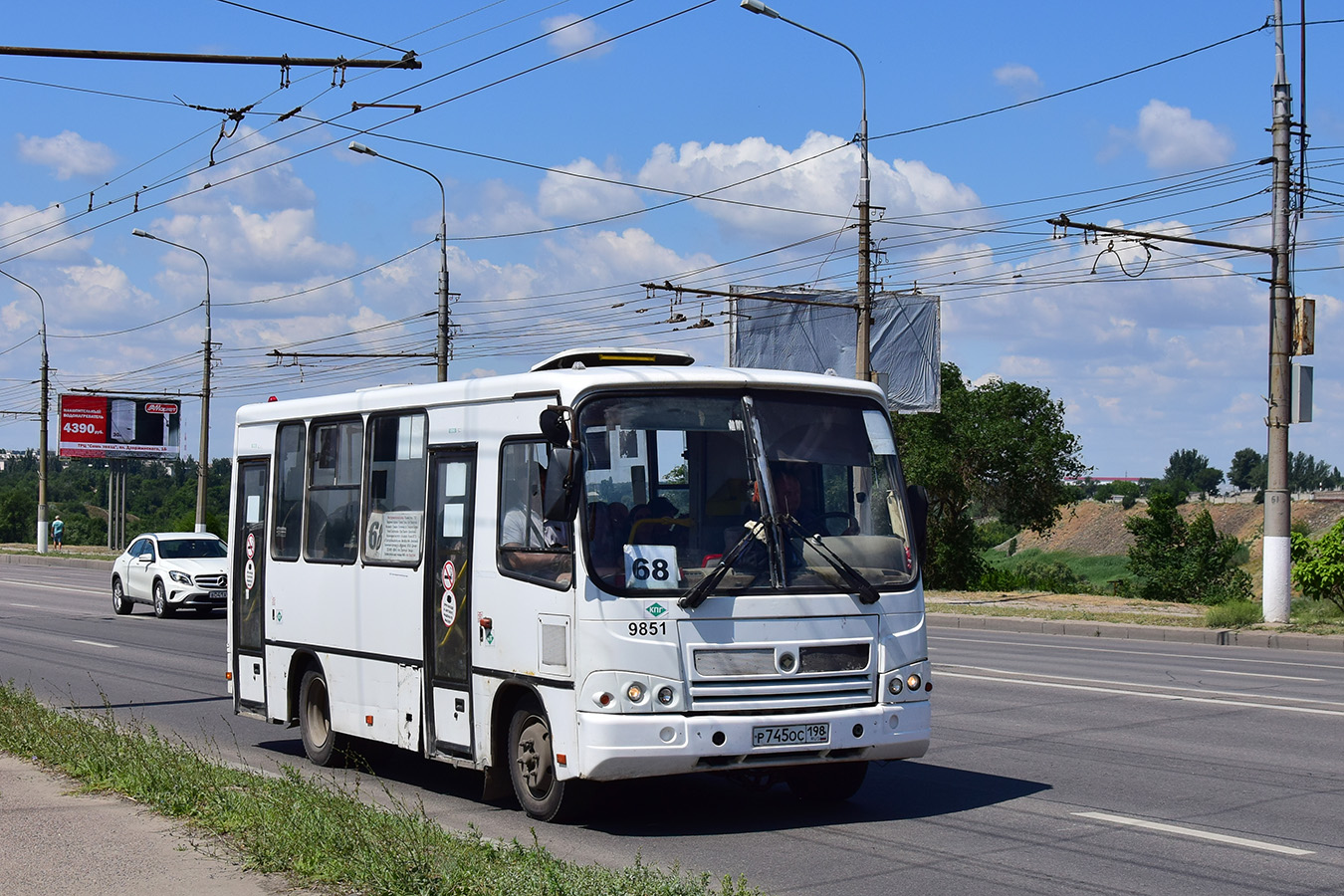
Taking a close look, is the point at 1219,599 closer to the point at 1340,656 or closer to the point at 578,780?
the point at 1340,656

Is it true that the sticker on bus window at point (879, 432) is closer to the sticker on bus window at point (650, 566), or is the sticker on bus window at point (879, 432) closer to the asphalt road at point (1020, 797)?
the sticker on bus window at point (650, 566)

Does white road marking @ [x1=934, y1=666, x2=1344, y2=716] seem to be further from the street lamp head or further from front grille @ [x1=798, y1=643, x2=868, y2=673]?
the street lamp head

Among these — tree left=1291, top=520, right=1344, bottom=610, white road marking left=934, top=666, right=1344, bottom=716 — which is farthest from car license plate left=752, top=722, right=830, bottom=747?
tree left=1291, top=520, right=1344, bottom=610

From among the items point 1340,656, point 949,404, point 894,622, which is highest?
point 949,404

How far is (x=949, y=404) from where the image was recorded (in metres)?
47.2

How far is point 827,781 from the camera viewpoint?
358 inches

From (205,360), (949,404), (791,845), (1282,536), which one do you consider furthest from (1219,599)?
(205,360)

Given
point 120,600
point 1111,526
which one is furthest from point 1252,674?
point 1111,526

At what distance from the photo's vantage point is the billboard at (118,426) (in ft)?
247

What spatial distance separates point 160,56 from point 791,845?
9482mm

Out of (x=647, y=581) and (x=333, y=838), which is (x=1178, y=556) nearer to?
(x=647, y=581)

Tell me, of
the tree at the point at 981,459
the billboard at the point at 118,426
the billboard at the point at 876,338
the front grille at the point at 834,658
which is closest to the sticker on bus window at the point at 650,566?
the front grille at the point at 834,658

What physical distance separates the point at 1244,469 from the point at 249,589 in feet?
605

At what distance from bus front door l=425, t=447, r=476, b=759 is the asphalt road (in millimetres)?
519
